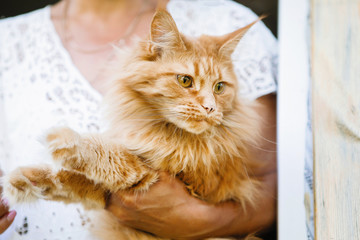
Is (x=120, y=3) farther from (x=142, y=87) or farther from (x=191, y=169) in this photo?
(x=191, y=169)

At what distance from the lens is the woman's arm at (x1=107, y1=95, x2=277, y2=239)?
2.73 ft

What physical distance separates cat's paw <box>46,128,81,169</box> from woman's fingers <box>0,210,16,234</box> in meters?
0.21

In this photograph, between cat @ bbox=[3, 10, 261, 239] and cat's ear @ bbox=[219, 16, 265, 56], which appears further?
cat's ear @ bbox=[219, 16, 265, 56]

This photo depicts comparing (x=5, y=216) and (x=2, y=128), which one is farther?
(x=2, y=128)

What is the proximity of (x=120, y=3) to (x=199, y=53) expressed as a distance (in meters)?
0.31

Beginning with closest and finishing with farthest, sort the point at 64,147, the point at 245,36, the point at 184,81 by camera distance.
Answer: the point at 64,147 < the point at 184,81 < the point at 245,36

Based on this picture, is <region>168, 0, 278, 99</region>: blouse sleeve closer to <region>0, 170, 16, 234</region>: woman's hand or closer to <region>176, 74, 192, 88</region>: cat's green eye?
<region>176, 74, 192, 88</region>: cat's green eye

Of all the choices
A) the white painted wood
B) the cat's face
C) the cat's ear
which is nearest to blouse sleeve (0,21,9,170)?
the cat's face

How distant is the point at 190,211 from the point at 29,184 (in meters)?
0.42

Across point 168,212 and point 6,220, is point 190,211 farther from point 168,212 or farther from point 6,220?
point 6,220

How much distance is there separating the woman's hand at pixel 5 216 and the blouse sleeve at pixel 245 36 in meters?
0.66

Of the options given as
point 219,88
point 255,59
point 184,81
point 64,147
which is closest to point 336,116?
point 255,59

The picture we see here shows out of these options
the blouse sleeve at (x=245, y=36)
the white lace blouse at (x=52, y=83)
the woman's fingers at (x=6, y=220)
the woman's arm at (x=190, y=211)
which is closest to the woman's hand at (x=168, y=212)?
the woman's arm at (x=190, y=211)

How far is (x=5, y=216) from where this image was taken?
799 mm
